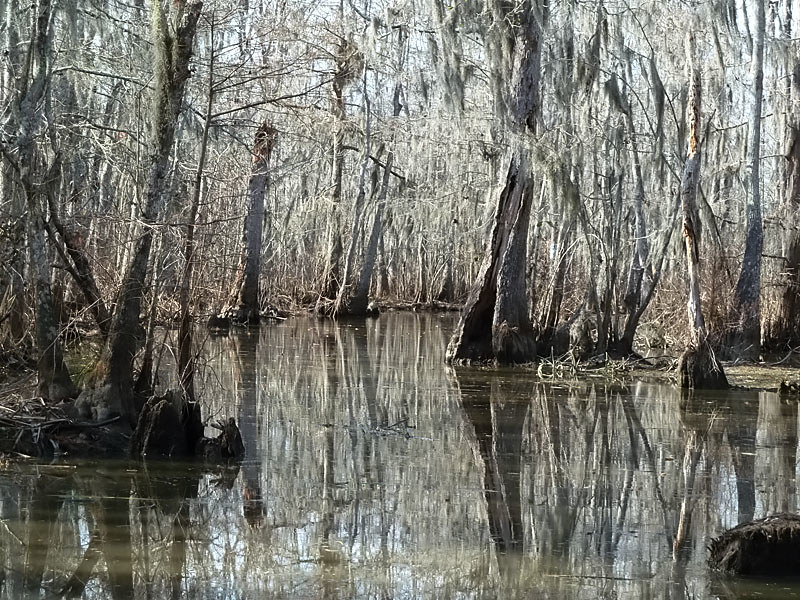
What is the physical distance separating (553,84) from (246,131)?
7537mm

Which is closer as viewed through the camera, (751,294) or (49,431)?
(49,431)

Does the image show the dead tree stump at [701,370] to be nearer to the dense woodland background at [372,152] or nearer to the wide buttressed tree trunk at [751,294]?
the dense woodland background at [372,152]

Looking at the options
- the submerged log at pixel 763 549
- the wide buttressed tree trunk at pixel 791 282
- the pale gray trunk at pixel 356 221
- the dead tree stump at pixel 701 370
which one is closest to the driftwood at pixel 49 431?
the submerged log at pixel 763 549

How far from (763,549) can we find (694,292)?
8267 millimetres

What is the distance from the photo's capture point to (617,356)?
16.3m

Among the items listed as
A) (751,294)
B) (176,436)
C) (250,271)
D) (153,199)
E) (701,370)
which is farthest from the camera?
(250,271)

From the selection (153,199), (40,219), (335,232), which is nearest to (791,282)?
(153,199)

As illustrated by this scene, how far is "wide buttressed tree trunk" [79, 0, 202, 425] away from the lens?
8523 millimetres

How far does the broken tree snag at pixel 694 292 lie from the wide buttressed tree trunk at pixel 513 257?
2.86m

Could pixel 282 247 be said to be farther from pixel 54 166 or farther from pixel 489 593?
pixel 489 593

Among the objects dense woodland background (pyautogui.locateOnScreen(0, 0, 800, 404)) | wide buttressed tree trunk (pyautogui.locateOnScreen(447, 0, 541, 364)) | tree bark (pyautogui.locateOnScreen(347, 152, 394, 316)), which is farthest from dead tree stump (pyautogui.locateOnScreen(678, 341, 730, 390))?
tree bark (pyautogui.locateOnScreen(347, 152, 394, 316))

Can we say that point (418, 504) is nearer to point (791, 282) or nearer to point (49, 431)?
point (49, 431)

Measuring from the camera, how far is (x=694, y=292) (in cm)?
1365

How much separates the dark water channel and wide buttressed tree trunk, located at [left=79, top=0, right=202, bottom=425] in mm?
727
